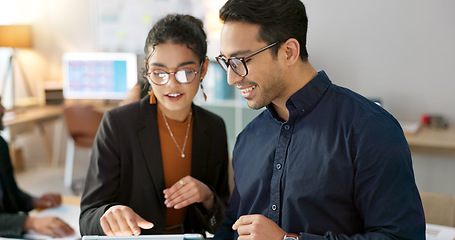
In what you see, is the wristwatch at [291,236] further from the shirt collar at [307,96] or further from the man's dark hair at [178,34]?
the man's dark hair at [178,34]

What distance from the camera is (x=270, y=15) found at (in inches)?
44.1

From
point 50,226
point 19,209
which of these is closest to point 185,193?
point 50,226

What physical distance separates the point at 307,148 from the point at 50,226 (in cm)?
102

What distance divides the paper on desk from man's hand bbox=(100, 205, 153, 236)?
0.46 metres

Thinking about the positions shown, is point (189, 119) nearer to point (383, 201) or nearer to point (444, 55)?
point (383, 201)

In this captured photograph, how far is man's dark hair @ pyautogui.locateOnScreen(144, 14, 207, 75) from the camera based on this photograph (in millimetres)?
1333

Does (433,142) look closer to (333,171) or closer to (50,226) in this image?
(333,171)

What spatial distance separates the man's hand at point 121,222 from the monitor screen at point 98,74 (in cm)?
358

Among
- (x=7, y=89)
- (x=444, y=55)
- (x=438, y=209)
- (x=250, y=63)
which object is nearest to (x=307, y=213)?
(x=250, y=63)

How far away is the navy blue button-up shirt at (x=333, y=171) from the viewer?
1.01 m

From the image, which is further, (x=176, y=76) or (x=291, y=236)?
(x=176, y=76)

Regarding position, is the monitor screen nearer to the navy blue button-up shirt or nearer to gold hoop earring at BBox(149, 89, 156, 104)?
gold hoop earring at BBox(149, 89, 156, 104)

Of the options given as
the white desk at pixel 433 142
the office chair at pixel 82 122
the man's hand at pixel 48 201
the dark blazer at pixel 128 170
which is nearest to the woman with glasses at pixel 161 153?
the dark blazer at pixel 128 170

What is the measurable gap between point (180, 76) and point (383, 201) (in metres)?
0.64
